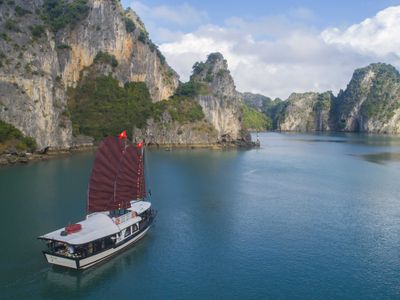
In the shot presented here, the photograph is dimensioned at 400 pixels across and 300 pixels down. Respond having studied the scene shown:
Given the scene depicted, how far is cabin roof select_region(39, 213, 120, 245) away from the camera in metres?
30.4

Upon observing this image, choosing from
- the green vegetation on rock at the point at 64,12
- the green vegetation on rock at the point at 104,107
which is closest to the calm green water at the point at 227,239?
the green vegetation on rock at the point at 104,107

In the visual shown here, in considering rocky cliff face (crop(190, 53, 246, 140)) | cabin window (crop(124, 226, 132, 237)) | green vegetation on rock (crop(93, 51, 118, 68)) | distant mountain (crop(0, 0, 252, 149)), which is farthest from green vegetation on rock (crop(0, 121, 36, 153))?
rocky cliff face (crop(190, 53, 246, 140))

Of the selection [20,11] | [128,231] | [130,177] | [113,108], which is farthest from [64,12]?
[128,231]

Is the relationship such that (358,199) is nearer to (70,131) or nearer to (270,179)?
(270,179)

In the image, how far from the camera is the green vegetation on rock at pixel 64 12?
403 ft

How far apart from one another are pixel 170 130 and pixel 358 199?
7739 centimetres

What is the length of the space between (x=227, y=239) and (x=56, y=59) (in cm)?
8903

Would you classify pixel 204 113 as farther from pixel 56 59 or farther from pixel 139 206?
pixel 139 206

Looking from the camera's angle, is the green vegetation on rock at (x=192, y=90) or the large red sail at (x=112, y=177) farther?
the green vegetation on rock at (x=192, y=90)

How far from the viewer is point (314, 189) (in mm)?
61000

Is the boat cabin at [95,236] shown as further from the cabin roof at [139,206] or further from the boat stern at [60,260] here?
the cabin roof at [139,206]

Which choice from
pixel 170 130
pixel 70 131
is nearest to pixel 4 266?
pixel 70 131

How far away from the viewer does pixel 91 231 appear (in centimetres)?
3241

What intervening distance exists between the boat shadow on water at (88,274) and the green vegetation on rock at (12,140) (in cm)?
5505
